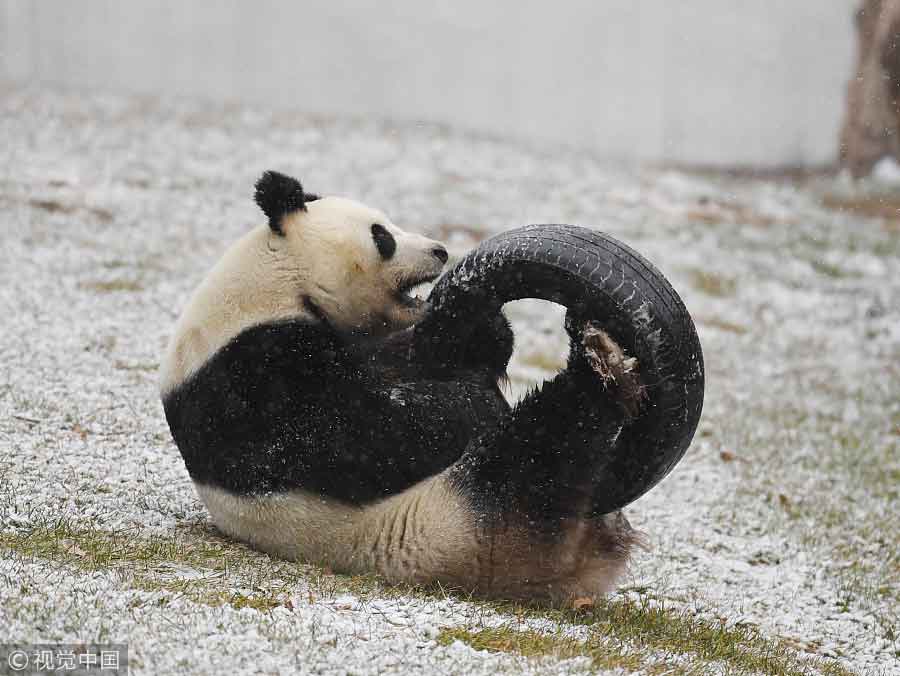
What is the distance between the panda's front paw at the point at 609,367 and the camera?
3662 mm

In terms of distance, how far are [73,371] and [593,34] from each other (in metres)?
18.1

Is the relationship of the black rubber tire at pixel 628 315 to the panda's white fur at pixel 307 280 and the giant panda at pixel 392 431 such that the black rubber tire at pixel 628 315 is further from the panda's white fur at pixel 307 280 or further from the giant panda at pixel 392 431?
the panda's white fur at pixel 307 280

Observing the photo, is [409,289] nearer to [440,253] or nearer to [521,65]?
[440,253]

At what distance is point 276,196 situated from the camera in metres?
4.13

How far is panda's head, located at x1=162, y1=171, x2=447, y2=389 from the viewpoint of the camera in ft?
13.3

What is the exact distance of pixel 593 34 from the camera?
22.2 meters

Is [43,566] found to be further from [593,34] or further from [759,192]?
[593,34]

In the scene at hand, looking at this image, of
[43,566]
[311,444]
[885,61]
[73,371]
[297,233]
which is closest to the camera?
[43,566]

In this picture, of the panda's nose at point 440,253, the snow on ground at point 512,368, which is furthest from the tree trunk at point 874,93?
the panda's nose at point 440,253

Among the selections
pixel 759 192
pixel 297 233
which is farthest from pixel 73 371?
pixel 759 192

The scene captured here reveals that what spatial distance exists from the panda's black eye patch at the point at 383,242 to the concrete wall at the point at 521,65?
17225 millimetres

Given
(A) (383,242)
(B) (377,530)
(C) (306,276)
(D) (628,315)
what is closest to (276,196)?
(C) (306,276)

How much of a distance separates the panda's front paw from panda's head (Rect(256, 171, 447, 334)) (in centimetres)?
92

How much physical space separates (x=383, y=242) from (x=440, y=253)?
0.27m
